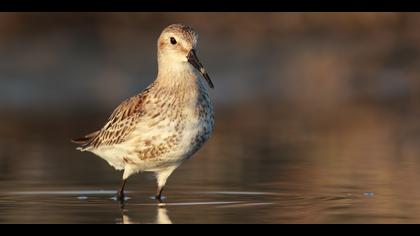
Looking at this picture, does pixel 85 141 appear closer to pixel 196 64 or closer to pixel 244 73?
pixel 196 64

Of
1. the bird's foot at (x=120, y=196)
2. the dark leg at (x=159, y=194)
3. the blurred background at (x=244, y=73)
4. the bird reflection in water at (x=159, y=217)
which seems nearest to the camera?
the bird reflection in water at (x=159, y=217)

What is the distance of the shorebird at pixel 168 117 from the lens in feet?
40.2

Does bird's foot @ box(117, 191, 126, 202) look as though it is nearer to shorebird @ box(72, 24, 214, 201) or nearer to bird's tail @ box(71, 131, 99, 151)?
shorebird @ box(72, 24, 214, 201)

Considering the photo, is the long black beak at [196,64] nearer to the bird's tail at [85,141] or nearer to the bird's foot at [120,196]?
the bird's foot at [120,196]

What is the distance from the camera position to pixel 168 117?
40.3 ft

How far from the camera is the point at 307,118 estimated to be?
22.3 metres

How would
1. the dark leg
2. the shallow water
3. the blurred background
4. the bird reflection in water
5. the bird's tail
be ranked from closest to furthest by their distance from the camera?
the bird reflection in water, the shallow water, the dark leg, the bird's tail, the blurred background

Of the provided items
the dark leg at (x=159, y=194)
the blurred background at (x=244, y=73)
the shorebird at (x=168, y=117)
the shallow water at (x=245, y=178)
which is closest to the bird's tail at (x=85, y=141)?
the shallow water at (x=245, y=178)

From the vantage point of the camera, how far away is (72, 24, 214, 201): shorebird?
12258 millimetres

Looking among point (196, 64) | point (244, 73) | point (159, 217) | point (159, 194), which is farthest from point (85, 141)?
point (244, 73)

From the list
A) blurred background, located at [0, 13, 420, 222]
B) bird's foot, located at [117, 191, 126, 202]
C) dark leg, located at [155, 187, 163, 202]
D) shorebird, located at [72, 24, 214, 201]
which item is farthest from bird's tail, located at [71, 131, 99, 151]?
blurred background, located at [0, 13, 420, 222]

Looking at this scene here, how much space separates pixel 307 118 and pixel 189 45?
32.7ft
